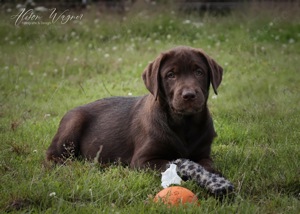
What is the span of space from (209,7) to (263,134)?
8.91 metres

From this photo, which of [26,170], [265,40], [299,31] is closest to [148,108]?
[26,170]

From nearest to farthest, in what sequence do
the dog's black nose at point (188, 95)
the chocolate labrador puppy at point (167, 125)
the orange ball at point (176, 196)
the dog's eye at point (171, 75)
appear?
the orange ball at point (176, 196) → the dog's black nose at point (188, 95) → the chocolate labrador puppy at point (167, 125) → the dog's eye at point (171, 75)

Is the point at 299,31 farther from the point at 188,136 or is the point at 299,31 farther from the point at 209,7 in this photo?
the point at 188,136

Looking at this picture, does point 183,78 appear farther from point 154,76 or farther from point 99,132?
point 99,132

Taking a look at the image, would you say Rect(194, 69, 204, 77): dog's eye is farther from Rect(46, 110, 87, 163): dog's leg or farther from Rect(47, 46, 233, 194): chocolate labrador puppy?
Rect(46, 110, 87, 163): dog's leg

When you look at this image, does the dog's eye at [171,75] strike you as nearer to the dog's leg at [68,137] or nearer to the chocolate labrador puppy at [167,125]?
the chocolate labrador puppy at [167,125]

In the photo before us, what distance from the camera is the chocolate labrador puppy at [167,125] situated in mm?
4211

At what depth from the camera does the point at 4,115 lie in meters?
6.70

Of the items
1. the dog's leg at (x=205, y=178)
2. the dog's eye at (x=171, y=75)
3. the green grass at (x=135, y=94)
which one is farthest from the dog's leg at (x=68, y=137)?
the dog's leg at (x=205, y=178)

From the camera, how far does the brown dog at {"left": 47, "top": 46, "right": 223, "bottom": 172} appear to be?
4.27m

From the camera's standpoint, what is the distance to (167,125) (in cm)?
447

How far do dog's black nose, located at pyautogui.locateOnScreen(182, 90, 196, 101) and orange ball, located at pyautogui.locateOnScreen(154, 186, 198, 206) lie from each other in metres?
0.90

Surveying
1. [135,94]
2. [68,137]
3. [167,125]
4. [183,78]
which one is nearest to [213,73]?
[183,78]

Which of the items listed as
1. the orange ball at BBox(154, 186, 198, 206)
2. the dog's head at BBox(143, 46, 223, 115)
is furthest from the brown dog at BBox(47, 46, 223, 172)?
the orange ball at BBox(154, 186, 198, 206)
